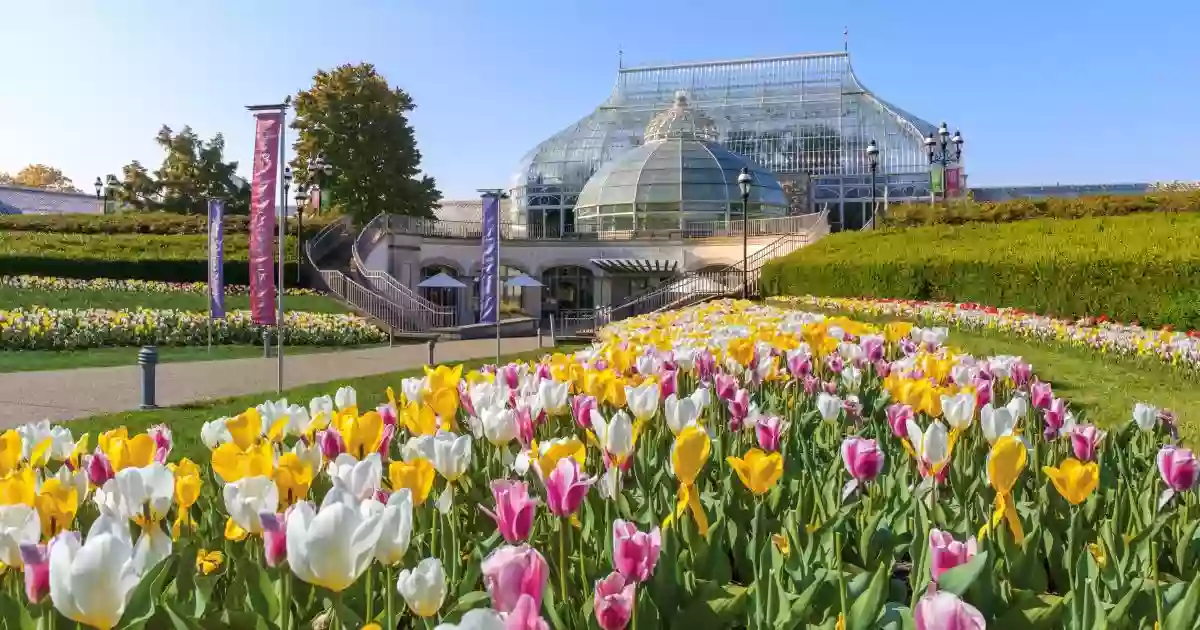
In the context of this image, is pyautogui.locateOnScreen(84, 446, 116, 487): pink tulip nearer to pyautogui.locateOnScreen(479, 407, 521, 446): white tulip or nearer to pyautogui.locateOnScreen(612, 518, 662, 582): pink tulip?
pyautogui.locateOnScreen(479, 407, 521, 446): white tulip

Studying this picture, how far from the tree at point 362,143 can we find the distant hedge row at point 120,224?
10.8 ft

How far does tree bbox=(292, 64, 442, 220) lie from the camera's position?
41.5 meters

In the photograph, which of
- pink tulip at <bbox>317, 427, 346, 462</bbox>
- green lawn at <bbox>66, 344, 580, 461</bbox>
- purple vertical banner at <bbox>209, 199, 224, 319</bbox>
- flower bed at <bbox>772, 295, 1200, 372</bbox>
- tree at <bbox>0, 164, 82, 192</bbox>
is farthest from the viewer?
tree at <bbox>0, 164, 82, 192</bbox>

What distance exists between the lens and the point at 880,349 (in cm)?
566

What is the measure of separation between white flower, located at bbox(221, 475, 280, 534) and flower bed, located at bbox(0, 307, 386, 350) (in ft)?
60.3

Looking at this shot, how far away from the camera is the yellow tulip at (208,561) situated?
2.23 meters

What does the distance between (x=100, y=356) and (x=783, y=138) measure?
46.9m

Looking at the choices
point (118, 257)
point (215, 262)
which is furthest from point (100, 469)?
point (118, 257)

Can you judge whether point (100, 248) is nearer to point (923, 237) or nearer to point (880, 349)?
point (923, 237)

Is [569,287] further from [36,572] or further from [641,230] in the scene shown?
[36,572]

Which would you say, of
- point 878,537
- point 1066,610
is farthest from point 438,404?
point 1066,610

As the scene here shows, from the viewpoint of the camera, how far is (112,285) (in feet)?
95.6

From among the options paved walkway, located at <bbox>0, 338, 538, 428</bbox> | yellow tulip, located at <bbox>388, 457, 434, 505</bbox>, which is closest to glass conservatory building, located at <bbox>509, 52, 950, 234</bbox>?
paved walkway, located at <bbox>0, 338, 538, 428</bbox>

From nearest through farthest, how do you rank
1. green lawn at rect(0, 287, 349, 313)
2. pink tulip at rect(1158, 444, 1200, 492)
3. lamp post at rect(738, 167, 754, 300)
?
pink tulip at rect(1158, 444, 1200, 492) < green lawn at rect(0, 287, 349, 313) < lamp post at rect(738, 167, 754, 300)
